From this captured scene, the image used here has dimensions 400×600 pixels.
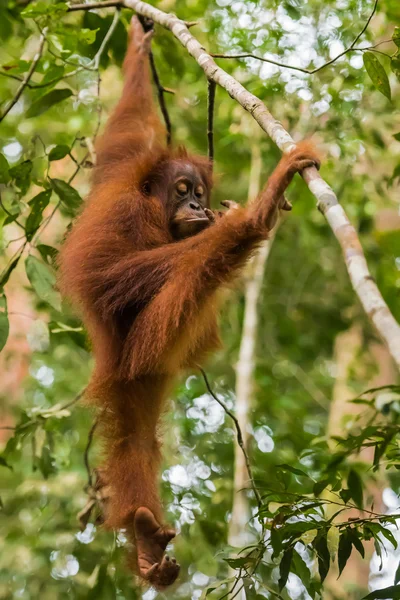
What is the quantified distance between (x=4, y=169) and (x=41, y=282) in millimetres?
474

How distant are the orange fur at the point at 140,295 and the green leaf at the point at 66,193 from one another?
61 mm

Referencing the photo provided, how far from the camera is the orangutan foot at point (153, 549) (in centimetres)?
307

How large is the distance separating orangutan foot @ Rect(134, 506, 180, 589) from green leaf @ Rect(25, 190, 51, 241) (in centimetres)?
123

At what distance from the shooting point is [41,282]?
3.11 m

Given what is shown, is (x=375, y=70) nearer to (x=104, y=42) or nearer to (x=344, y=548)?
(x=344, y=548)

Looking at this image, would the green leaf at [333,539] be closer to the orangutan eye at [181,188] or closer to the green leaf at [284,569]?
the green leaf at [284,569]

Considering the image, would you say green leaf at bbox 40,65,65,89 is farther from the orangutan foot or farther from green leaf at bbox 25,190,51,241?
the orangutan foot

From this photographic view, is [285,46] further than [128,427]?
Yes

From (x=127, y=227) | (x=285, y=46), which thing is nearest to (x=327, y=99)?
(x=285, y=46)

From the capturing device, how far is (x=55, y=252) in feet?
11.1

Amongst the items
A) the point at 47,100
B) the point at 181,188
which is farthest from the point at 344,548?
the point at 47,100

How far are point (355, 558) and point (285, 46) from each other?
3.99 m

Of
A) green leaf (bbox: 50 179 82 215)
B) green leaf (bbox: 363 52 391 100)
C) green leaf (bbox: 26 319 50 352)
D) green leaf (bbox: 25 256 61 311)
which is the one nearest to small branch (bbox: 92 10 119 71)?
green leaf (bbox: 50 179 82 215)

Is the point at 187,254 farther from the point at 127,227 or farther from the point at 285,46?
the point at 285,46
